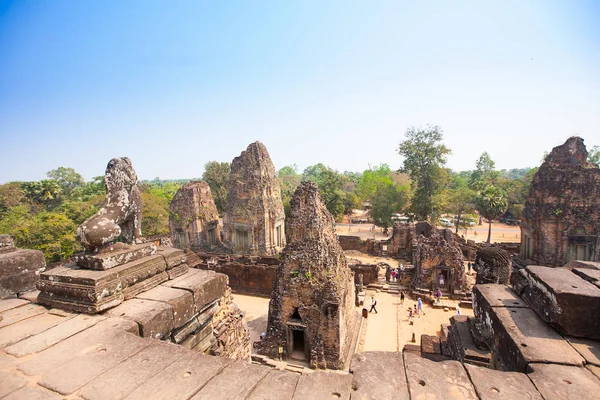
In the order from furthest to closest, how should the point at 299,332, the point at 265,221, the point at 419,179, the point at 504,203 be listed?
the point at 419,179, the point at 504,203, the point at 265,221, the point at 299,332

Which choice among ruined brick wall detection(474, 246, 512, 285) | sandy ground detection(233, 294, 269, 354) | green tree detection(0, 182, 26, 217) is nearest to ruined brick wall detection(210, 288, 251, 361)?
sandy ground detection(233, 294, 269, 354)

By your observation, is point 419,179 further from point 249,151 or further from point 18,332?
point 18,332

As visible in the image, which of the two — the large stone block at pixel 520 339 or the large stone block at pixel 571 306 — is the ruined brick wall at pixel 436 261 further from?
the large stone block at pixel 571 306

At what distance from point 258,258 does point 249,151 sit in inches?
293

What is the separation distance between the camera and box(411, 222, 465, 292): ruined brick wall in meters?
14.7

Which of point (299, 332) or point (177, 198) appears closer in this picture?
point (299, 332)

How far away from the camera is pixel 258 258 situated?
1808 centimetres

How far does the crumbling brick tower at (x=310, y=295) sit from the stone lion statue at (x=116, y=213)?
5.73 m

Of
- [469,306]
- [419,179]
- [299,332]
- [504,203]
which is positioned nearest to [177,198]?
[299,332]

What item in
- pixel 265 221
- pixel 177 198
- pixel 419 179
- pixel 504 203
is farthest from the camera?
pixel 419 179

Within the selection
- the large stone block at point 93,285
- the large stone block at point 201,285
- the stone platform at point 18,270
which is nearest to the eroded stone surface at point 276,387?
the large stone block at point 201,285

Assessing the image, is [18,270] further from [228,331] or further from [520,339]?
[520,339]

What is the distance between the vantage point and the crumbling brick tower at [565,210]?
15.8 m

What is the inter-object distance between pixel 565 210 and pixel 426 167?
1270 centimetres
